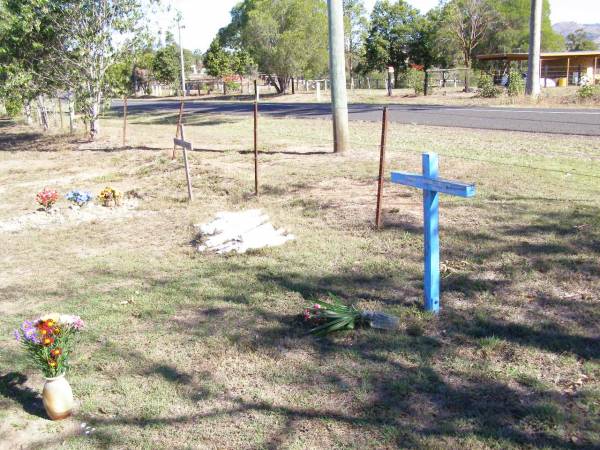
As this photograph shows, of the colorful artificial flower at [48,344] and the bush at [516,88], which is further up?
the bush at [516,88]

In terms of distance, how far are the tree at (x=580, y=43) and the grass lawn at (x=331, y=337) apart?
301ft

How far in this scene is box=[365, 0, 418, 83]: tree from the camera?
56094 millimetres

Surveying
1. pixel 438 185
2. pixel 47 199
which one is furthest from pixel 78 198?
pixel 438 185

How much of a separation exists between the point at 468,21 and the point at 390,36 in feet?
30.8

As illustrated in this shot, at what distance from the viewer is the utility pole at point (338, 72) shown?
1145 centimetres

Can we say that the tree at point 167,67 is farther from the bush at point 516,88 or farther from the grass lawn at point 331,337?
the grass lawn at point 331,337

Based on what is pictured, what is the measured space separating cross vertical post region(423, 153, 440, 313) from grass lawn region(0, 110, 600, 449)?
266 millimetres

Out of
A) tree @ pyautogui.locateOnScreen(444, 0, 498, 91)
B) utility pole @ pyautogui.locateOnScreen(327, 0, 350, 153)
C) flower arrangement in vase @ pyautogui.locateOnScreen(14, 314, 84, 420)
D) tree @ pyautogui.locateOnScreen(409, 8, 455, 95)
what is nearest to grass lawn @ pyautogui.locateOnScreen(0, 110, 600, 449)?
flower arrangement in vase @ pyautogui.locateOnScreen(14, 314, 84, 420)

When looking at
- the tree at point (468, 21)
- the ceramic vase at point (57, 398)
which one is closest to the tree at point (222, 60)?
the tree at point (468, 21)

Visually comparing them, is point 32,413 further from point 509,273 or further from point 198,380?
point 509,273

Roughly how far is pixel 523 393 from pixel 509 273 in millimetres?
1880

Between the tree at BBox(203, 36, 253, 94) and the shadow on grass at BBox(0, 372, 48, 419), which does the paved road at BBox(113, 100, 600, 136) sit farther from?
the tree at BBox(203, 36, 253, 94)

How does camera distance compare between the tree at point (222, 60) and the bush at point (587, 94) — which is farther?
the tree at point (222, 60)

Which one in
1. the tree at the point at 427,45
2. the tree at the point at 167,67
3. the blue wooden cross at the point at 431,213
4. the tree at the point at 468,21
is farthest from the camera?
the tree at the point at 167,67
